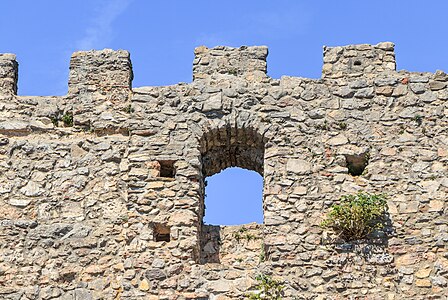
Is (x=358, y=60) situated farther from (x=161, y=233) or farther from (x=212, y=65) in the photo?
(x=161, y=233)

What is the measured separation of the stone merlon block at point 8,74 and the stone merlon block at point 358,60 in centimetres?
451

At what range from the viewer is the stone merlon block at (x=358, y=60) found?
574 inches

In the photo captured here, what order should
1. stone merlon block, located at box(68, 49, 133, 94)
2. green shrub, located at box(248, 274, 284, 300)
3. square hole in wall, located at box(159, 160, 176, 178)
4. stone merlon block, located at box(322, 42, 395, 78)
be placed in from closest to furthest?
1. green shrub, located at box(248, 274, 284, 300)
2. square hole in wall, located at box(159, 160, 176, 178)
3. stone merlon block, located at box(322, 42, 395, 78)
4. stone merlon block, located at box(68, 49, 133, 94)

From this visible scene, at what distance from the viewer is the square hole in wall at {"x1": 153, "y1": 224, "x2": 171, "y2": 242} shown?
13538mm

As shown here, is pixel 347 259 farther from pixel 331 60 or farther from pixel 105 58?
pixel 105 58

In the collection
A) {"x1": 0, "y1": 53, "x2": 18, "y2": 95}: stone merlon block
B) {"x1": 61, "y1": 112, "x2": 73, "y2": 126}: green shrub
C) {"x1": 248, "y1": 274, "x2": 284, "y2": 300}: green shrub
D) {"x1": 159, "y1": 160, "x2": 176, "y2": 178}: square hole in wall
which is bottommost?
{"x1": 248, "y1": 274, "x2": 284, "y2": 300}: green shrub

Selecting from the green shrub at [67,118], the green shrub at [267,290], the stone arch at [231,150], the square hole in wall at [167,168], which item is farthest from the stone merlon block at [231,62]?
the green shrub at [267,290]

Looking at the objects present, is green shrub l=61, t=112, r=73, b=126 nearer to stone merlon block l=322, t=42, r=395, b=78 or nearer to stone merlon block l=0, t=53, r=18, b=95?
stone merlon block l=0, t=53, r=18, b=95

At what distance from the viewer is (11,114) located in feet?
48.0

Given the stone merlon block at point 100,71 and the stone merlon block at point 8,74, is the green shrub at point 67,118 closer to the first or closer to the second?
the stone merlon block at point 100,71

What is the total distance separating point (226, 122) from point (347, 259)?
101 inches

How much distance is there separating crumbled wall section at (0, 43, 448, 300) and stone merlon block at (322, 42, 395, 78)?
2cm

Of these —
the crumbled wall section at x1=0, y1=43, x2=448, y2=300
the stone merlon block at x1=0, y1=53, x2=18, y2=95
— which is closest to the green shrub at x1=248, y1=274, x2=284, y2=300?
the crumbled wall section at x1=0, y1=43, x2=448, y2=300

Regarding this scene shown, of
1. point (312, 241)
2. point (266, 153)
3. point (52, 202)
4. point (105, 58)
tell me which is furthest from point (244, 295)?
point (105, 58)
